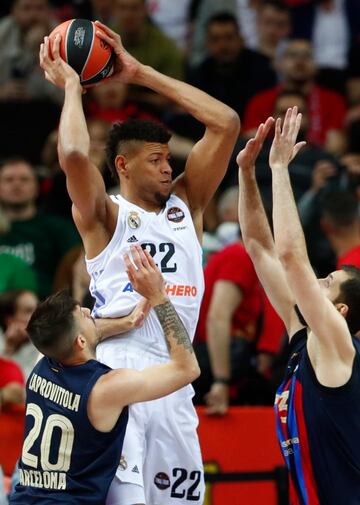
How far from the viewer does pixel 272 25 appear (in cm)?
1341

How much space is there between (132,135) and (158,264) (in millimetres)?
782

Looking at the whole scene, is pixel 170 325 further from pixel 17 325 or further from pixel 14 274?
pixel 14 274

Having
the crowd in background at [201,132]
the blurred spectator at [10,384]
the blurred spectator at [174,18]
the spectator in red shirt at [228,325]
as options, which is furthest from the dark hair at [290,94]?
the blurred spectator at [10,384]

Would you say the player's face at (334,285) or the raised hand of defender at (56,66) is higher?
the raised hand of defender at (56,66)

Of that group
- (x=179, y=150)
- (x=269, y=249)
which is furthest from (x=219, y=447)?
(x=179, y=150)

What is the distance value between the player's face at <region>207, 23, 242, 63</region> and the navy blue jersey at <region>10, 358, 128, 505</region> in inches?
286

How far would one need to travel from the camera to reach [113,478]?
6.14 meters

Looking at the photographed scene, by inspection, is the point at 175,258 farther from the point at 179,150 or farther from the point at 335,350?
the point at 179,150

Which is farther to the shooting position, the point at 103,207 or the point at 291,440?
the point at 103,207

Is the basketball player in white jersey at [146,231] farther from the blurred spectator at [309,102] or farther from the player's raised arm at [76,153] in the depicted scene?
the blurred spectator at [309,102]

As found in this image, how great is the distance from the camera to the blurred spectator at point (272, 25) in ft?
43.4

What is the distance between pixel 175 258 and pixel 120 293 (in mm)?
360

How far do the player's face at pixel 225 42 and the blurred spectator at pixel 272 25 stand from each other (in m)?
0.58

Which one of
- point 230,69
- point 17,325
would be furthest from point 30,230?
point 230,69
